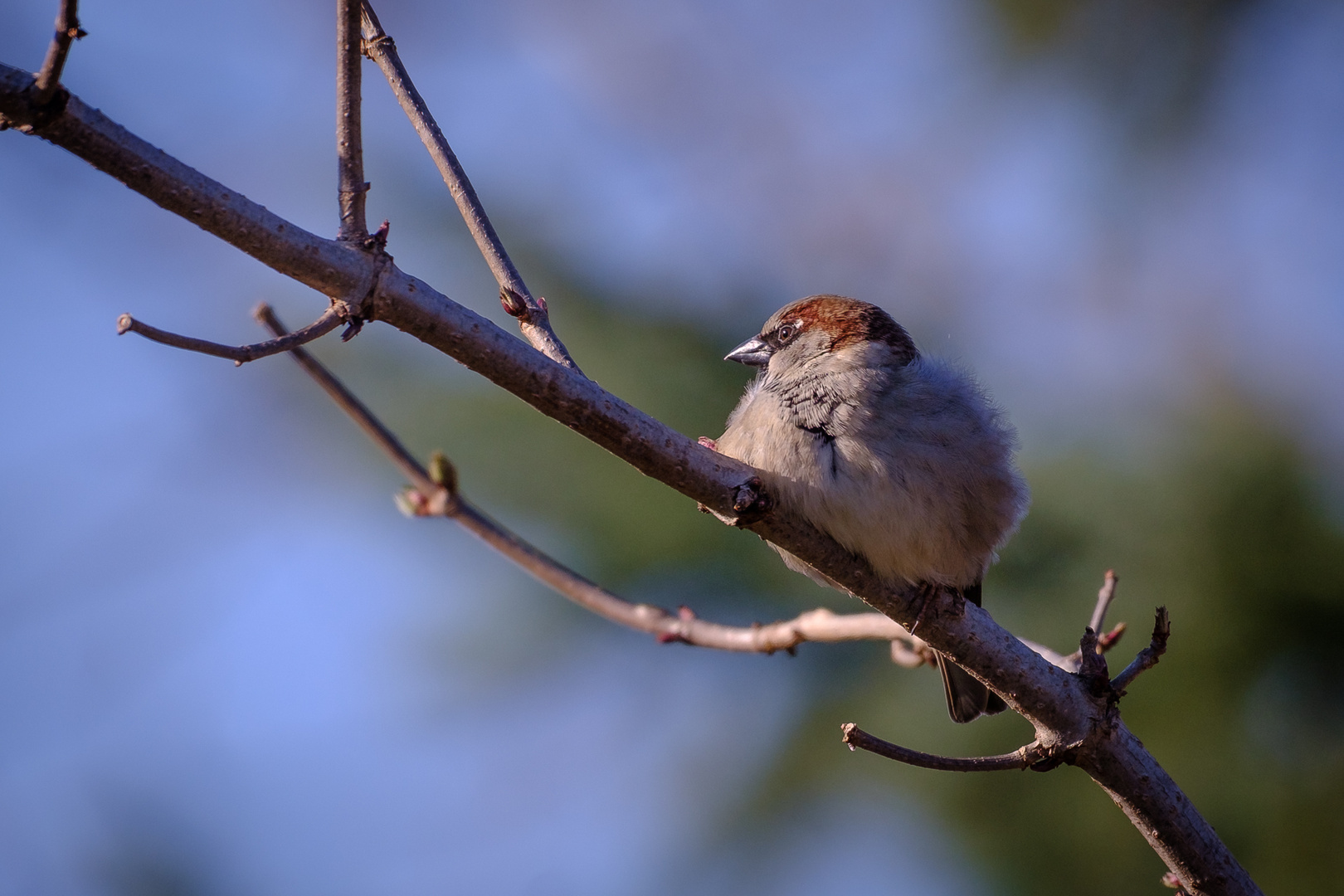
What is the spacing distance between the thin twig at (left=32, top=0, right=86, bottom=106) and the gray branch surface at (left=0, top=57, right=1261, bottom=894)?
2cm

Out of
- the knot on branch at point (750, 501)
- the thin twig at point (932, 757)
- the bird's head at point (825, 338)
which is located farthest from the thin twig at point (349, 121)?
the bird's head at point (825, 338)

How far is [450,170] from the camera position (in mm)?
1934

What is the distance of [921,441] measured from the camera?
251cm

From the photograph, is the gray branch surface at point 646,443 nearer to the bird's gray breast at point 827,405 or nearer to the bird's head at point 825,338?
the bird's gray breast at point 827,405

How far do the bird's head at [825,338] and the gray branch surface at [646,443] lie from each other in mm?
876

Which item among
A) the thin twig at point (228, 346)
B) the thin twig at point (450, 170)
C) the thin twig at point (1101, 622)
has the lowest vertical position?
the thin twig at point (228, 346)

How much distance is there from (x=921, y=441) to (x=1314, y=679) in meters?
1.84

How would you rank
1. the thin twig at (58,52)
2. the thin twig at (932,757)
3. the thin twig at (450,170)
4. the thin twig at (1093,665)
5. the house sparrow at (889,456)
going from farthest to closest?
1. the house sparrow at (889,456)
2. the thin twig at (1093,665)
3. the thin twig at (450,170)
4. the thin twig at (932,757)
5. the thin twig at (58,52)

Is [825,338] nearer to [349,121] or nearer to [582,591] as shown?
[582,591]

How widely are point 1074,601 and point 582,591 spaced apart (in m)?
2.04

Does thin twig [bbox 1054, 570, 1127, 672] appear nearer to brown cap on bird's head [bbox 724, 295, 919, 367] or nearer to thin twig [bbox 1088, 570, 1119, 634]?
thin twig [bbox 1088, 570, 1119, 634]

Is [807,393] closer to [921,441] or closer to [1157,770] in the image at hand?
[921,441]

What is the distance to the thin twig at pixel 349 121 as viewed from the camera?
5.41 ft

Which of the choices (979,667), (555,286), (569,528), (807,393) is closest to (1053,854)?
(979,667)
